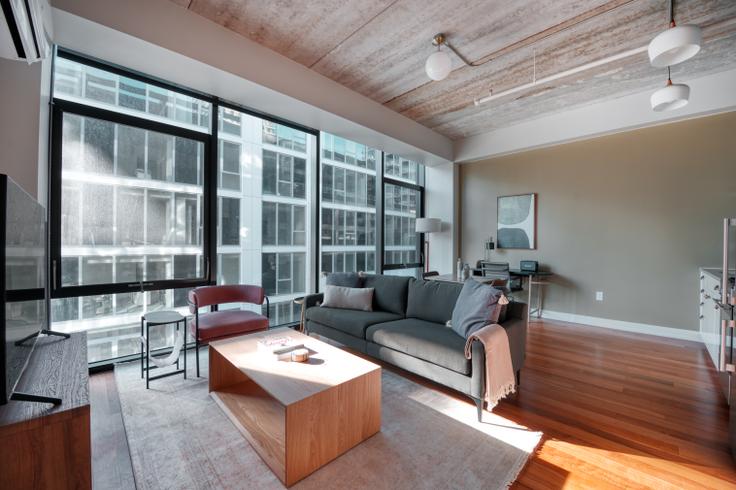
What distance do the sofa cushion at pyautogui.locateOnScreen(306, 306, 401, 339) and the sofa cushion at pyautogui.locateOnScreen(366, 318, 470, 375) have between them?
12 centimetres

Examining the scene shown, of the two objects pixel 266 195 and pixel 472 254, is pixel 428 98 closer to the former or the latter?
pixel 266 195

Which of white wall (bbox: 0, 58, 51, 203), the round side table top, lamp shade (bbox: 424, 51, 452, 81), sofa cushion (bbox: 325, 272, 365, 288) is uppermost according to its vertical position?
lamp shade (bbox: 424, 51, 452, 81)

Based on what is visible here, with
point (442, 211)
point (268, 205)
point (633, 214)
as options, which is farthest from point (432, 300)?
point (633, 214)

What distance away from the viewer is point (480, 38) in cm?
289

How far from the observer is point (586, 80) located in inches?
143

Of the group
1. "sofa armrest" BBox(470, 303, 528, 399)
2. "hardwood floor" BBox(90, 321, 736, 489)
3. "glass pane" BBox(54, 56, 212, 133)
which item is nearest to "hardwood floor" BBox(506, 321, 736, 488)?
"hardwood floor" BBox(90, 321, 736, 489)

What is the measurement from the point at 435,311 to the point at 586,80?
3245 millimetres

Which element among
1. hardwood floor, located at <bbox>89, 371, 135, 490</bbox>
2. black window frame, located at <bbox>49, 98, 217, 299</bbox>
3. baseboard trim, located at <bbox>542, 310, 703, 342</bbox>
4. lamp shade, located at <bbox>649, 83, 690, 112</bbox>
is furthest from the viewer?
baseboard trim, located at <bbox>542, 310, 703, 342</bbox>

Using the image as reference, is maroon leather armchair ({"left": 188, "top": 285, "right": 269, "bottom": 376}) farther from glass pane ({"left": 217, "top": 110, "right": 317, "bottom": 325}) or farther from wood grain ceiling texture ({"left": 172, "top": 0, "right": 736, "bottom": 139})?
wood grain ceiling texture ({"left": 172, "top": 0, "right": 736, "bottom": 139})

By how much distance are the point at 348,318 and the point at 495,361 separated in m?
1.45

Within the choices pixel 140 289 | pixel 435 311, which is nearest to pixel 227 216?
pixel 140 289

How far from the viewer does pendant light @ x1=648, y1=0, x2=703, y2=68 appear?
78.6 inches

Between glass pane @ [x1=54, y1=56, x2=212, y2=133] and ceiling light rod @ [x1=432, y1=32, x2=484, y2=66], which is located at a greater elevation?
ceiling light rod @ [x1=432, y1=32, x2=484, y2=66]

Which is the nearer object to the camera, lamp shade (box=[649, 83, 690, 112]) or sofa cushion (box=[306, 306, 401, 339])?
lamp shade (box=[649, 83, 690, 112])
